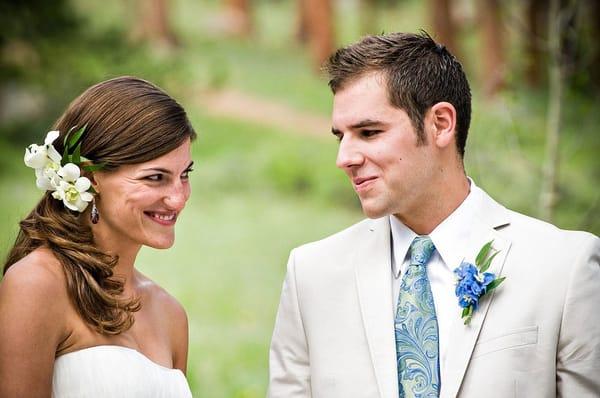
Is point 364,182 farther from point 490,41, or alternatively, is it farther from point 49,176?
point 490,41

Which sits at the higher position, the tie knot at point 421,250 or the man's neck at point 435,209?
the man's neck at point 435,209

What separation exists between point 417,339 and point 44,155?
120 cm

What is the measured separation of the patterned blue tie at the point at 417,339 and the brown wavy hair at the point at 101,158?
81 cm

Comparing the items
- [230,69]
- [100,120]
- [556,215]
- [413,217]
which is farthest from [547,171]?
[100,120]

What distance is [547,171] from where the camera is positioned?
5.68m

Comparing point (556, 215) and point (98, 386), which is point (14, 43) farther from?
point (98, 386)

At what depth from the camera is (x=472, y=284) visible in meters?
2.57

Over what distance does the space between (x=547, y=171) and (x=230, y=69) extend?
2.23 meters

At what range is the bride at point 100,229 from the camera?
2695 mm

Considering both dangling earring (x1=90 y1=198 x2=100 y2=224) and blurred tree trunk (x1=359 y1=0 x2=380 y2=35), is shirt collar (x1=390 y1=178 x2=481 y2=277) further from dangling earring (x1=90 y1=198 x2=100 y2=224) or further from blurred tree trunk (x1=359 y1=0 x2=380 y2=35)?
blurred tree trunk (x1=359 y1=0 x2=380 y2=35)

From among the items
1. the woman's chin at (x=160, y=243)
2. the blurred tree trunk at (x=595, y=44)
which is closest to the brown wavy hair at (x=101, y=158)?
the woman's chin at (x=160, y=243)

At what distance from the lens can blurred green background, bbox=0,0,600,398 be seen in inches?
244

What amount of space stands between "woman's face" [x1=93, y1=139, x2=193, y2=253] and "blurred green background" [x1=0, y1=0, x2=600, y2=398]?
10.7 feet

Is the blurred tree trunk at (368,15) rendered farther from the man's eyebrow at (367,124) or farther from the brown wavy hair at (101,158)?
the man's eyebrow at (367,124)
